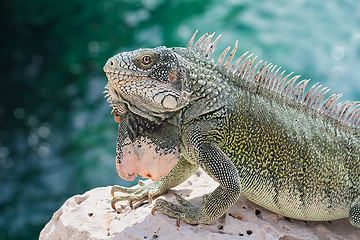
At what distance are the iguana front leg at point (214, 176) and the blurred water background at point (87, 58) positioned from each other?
6215 mm

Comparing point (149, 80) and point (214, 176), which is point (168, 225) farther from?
point (149, 80)

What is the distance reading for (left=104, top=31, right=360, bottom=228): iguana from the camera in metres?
3.08

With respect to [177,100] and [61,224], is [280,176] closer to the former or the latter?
[177,100]

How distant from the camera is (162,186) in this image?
4023 mm

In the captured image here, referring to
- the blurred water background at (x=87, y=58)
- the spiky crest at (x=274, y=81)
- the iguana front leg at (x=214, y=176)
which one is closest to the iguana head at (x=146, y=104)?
the iguana front leg at (x=214, y=176)

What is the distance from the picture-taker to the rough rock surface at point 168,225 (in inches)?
129

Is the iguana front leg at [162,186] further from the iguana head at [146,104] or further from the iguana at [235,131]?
the iguana head at [146,104]

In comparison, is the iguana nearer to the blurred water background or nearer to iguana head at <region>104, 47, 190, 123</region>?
iguana head at <region>104, 47, 190, 123</region>

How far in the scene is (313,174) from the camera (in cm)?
353

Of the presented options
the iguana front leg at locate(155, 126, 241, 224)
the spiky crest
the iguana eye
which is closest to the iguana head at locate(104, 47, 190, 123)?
the iguana eye

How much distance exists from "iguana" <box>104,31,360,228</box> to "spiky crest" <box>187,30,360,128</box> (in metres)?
0.01

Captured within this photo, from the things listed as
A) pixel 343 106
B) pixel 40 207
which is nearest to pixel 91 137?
pixel 40 207

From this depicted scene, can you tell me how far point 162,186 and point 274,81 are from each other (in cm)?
184

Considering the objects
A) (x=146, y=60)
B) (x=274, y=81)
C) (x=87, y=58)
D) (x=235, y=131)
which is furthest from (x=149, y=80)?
(x=87, y=58)
